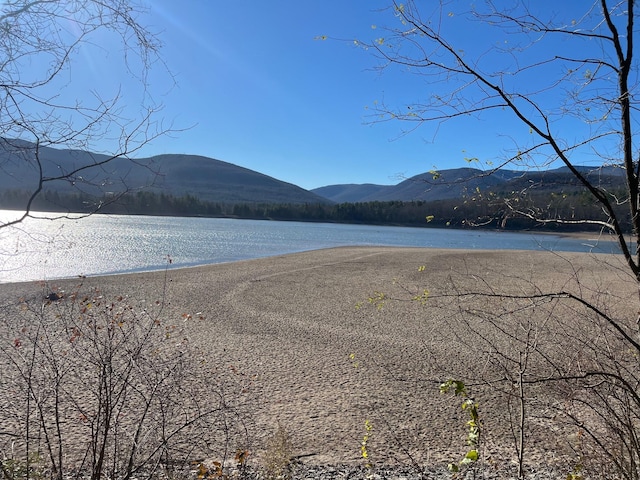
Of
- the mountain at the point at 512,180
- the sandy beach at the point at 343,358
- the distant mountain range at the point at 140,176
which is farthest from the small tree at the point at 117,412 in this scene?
the mountain at the point at 512,180

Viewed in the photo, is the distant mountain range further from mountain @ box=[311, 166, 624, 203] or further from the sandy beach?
the sandy beach

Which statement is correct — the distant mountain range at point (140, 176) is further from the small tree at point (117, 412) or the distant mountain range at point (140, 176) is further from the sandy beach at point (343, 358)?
the small tree at point (117, 412)

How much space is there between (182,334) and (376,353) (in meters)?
4.52

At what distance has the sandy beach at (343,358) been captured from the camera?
5.47 meters

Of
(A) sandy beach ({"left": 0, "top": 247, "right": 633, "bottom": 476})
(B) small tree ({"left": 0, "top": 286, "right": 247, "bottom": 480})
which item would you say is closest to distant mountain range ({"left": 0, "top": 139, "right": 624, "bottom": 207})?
(A) sandy beach ({"left": 0, "top": 247, "right": 633, "bottom": 476})

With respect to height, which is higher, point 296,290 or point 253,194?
point 253,194

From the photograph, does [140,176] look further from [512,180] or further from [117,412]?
[117,412]

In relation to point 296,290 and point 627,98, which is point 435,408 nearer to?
point 627,98

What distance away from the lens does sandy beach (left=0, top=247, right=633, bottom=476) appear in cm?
547

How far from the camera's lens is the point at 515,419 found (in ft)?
19.9

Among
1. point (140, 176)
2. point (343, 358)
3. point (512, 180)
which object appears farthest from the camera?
point (343, 358)

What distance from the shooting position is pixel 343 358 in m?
9.04

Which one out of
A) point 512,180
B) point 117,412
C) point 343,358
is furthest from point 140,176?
point 343,358

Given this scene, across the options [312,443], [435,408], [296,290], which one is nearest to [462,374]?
[435,408]
